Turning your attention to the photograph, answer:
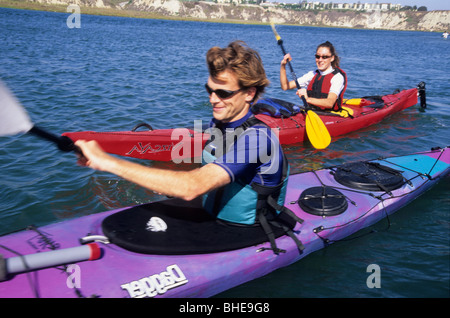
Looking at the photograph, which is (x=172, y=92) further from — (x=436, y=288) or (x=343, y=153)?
(x=436, y=288)

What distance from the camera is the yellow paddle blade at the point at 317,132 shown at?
6912 millimetres

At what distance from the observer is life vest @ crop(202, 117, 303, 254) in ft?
9.69

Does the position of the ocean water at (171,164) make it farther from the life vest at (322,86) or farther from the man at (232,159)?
the man at (232,159)

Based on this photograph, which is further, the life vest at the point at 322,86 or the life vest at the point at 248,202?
the life vest at the point at 322,86

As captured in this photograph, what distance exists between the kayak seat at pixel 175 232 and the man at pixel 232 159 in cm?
22

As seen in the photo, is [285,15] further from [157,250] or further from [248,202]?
[157,250]

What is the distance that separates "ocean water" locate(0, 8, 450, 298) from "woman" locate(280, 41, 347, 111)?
88cm

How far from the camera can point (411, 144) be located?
7.92 metres

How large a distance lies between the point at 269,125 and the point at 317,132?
0.88m

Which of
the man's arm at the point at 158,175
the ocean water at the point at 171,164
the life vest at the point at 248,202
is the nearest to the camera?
the man's arm at the point at 158,175

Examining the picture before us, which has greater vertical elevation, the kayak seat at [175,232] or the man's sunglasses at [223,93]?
the man's sunglasses at [223,93]

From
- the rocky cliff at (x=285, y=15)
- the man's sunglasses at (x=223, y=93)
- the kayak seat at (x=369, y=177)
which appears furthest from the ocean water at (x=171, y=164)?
the rocky cliff at (x=285, y=15)

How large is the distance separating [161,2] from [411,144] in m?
93.4
